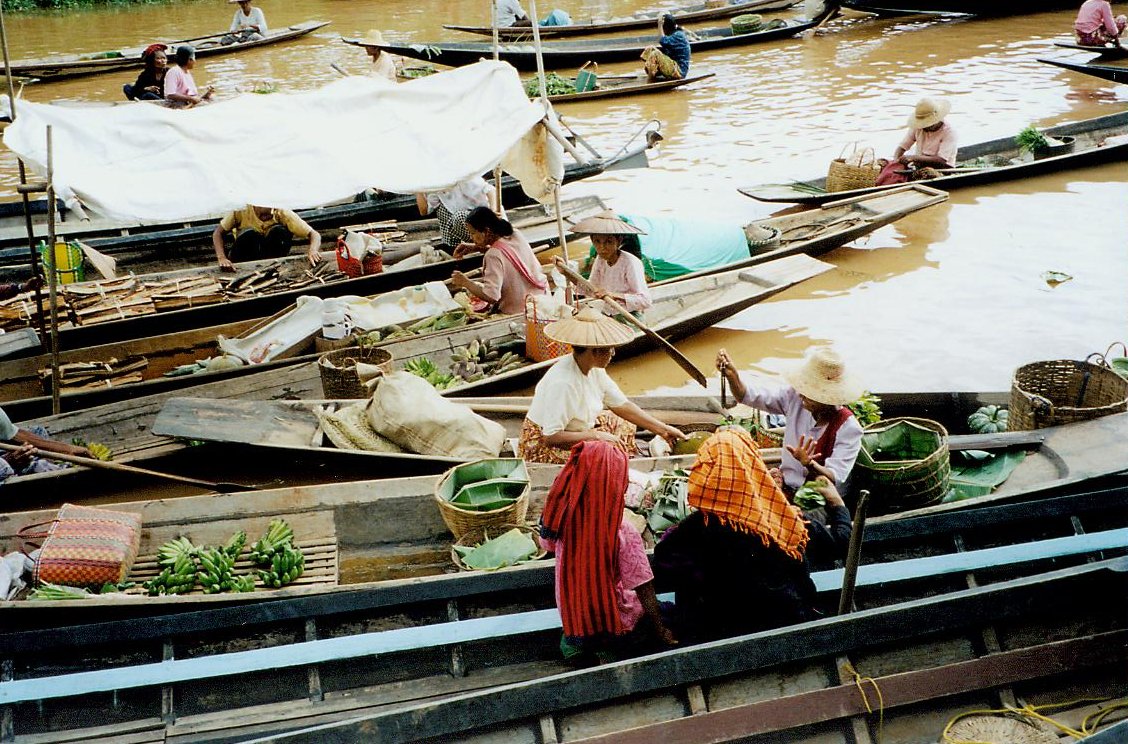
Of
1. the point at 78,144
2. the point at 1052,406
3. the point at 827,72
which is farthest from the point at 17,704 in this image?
the point at 827,72

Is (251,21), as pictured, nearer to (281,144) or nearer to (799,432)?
(281,144)

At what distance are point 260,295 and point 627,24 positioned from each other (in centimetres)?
1285

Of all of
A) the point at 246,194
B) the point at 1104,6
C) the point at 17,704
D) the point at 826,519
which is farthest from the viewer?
the point at 1104,6

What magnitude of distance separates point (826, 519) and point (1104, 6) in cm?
1297

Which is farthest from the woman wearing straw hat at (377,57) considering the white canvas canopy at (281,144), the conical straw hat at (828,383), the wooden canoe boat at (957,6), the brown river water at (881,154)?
the wooden canoe boat at (957,6)

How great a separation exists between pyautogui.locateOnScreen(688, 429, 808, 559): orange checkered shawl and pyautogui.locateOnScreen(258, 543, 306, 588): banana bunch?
6.59ft

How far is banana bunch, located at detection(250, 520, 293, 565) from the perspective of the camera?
13.7 ft

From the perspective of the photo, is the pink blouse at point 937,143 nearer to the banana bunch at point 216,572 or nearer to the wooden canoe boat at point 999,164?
the wooden canoe boat at point 999,164

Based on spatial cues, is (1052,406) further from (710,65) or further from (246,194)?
(710,65)

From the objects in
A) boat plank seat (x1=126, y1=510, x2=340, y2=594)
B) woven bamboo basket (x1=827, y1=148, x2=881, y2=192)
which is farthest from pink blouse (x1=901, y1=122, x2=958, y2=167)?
boat plank seat (x1=126, y1=510, x2=340, y2=594)

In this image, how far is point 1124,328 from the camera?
23.1 ft

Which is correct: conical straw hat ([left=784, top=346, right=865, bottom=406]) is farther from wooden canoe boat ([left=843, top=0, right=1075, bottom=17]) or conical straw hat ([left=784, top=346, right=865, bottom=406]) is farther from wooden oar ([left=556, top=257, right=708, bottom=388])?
wooden canoe boat ([left=843, top=0, right=1075, bottom=17])

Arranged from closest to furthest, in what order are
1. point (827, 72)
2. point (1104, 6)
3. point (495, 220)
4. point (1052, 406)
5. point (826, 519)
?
point (826, 519) < point (1052, 406) < point (495, 220) < point (1104, 6) < point (827, 72)

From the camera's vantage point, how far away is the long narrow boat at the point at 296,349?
19.1 feet
